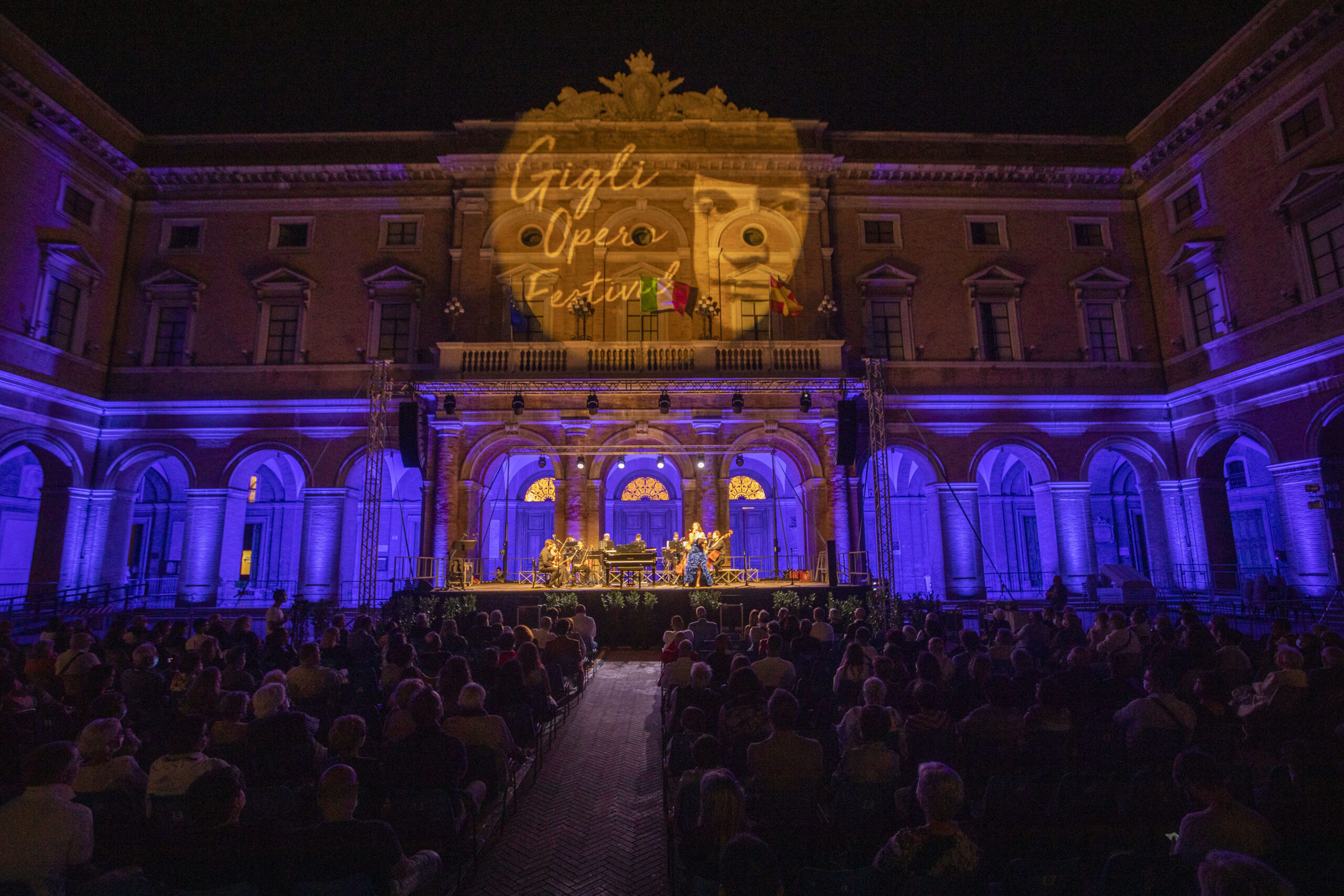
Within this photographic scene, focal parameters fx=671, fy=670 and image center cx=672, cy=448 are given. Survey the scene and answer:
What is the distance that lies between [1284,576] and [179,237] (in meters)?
34.2

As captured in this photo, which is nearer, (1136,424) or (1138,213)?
(1136,424)

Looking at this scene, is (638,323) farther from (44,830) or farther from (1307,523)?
(44,830)

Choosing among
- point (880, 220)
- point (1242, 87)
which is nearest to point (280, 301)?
point (880, 220)

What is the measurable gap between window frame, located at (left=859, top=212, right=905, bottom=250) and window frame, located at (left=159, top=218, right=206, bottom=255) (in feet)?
71.5

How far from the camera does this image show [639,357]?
20.3 m

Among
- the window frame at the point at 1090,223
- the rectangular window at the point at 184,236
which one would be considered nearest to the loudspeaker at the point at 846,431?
the window frame at the point at 1090,223

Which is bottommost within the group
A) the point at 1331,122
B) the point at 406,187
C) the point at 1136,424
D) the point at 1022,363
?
the point at 1136,424

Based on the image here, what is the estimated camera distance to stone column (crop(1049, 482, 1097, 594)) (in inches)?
793

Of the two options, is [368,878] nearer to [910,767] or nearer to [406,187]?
[910,767]

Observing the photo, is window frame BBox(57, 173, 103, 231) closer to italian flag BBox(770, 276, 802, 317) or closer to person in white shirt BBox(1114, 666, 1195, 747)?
italian flag BBox(770, 276, 802, 317)

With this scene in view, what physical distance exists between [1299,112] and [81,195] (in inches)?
1350

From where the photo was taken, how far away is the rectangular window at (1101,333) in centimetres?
2197

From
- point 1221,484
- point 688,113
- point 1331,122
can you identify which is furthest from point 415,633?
point 1331,122

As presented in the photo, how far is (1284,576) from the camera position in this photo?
1738 centimetres
